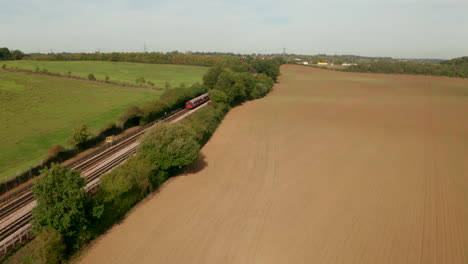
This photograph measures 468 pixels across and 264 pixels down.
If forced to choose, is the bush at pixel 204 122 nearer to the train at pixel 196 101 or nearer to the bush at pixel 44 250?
the train at pixel 196 101

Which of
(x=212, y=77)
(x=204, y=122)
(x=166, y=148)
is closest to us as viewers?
(x=166, y=148)

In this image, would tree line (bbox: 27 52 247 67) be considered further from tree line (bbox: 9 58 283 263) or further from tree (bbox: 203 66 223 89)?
tree line (bbox: 9 58 283 263)

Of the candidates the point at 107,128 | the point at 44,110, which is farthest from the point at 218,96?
the point at 44,110

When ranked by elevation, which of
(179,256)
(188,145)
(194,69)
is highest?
(194,69)

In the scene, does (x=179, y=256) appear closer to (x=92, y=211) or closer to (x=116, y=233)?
(x=116, y=233)

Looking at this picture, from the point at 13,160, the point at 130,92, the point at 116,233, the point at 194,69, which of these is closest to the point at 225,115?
the point at 130,92

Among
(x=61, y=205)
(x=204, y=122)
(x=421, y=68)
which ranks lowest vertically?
(x=61, y=205)

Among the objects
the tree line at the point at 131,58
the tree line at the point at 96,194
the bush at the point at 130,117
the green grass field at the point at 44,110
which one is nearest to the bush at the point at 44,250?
the tree line at the point at 96,194

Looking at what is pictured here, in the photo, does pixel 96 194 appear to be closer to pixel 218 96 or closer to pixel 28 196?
pixel 28 196
